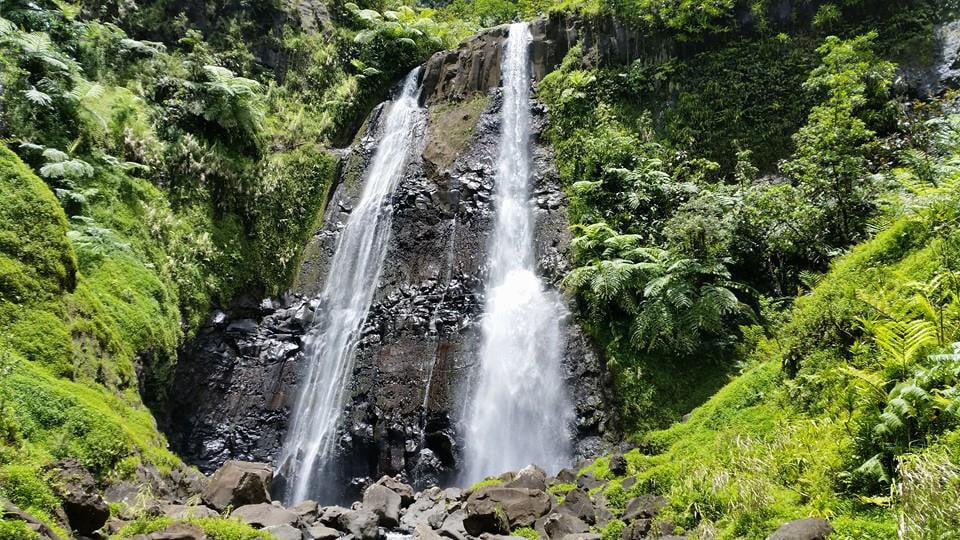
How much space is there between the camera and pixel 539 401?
12.3m

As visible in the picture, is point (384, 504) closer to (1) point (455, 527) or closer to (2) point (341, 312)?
(1) point (455, 527)

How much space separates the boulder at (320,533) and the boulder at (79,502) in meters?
2.59

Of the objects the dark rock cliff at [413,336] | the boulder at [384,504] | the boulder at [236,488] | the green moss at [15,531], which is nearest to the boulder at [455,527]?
the boulder at [384,504]

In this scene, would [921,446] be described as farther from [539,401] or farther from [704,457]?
[539,401]

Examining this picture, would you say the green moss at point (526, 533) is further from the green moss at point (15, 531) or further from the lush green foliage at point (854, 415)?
the green moss at point (15, 531)

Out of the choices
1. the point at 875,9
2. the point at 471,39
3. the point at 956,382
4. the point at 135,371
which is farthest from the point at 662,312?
the point at 471,39

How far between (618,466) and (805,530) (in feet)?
13.3

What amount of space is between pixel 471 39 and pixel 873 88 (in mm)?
13833

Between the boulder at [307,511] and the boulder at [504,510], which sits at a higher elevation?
the boulder at [504,510]

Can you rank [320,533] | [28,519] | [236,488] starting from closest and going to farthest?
[28,519] < [320,533] < [236,488]

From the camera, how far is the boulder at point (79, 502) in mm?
5406

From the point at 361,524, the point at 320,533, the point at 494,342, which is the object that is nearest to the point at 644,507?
the point at 361,524

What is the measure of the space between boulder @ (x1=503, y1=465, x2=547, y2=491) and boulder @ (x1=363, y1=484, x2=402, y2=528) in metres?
1.87

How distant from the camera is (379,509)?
8875 millimetres
